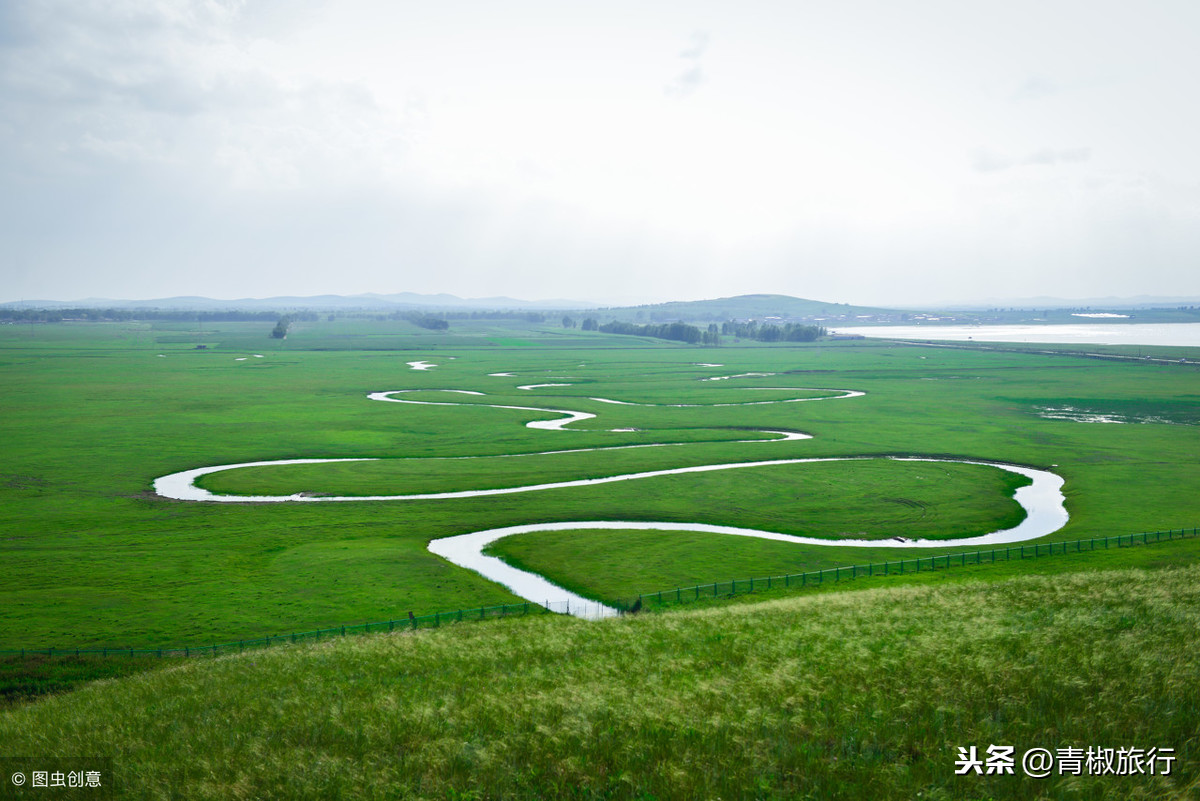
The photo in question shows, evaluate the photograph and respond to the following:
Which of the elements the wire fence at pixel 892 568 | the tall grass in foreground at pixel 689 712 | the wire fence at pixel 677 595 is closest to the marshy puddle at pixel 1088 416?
the wire fence at pixel 892 568

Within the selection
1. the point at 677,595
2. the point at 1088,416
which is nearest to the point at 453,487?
the point at 677,595

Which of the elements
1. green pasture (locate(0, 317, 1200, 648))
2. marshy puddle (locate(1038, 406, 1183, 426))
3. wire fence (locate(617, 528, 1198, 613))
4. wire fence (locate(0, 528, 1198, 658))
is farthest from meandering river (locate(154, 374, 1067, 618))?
marshy puddle (locate(1038, 406, 1183, 426))

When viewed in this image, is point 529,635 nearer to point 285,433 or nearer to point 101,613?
point 101,613

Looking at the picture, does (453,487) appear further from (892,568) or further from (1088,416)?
(1088,416)

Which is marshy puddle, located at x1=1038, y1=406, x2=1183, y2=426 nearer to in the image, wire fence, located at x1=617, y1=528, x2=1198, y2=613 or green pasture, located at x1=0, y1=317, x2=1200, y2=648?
green pasture, located at x1=0, y1=317, x2=1200, y2=648

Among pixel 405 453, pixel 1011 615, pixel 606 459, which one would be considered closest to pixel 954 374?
pixel 606 459

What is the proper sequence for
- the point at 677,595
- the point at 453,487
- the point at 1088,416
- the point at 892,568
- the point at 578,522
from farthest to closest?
the point at 1088,416
the point at 453,487
the point at 578,522
the point at 892,568
the point at 677,595
